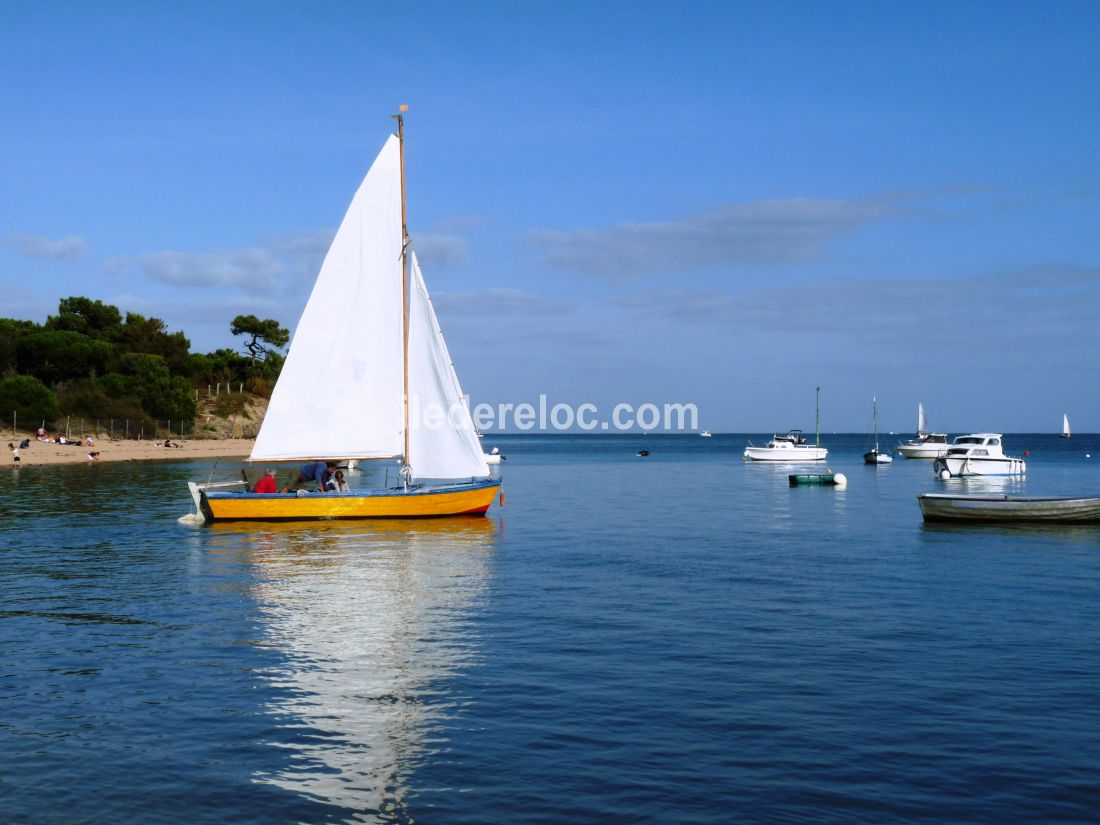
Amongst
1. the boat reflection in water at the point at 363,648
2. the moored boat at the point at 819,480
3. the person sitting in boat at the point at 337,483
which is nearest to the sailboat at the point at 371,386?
the person sitting in boat at the point at 337,483

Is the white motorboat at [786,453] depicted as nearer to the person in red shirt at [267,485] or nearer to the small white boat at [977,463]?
the small white boat at [977,463]

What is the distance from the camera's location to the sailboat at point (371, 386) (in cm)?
4025

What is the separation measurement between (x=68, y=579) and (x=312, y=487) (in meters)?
18.1

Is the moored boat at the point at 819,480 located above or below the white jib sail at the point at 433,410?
below

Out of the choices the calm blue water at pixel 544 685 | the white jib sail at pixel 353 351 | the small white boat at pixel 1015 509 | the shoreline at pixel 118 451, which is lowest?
the calm blue water at pixel 544 685

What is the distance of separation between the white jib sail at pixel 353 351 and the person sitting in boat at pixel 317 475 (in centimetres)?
196

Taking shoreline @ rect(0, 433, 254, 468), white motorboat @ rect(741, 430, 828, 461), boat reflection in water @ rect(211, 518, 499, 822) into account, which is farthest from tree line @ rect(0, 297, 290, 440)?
boat reflection in water @ rect(211, 518, 499, 822)

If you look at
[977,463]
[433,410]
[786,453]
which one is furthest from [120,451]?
[977,463]

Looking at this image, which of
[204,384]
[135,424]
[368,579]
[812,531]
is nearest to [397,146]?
[368,579]

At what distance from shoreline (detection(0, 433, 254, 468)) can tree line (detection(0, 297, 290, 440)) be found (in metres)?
4.70

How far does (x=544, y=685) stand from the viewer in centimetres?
1580

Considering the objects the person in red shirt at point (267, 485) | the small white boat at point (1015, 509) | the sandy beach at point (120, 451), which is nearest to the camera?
the person in red shirt at point (267, 485)

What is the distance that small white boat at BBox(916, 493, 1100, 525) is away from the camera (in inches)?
1671

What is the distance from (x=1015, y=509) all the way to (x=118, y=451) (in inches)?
3879
